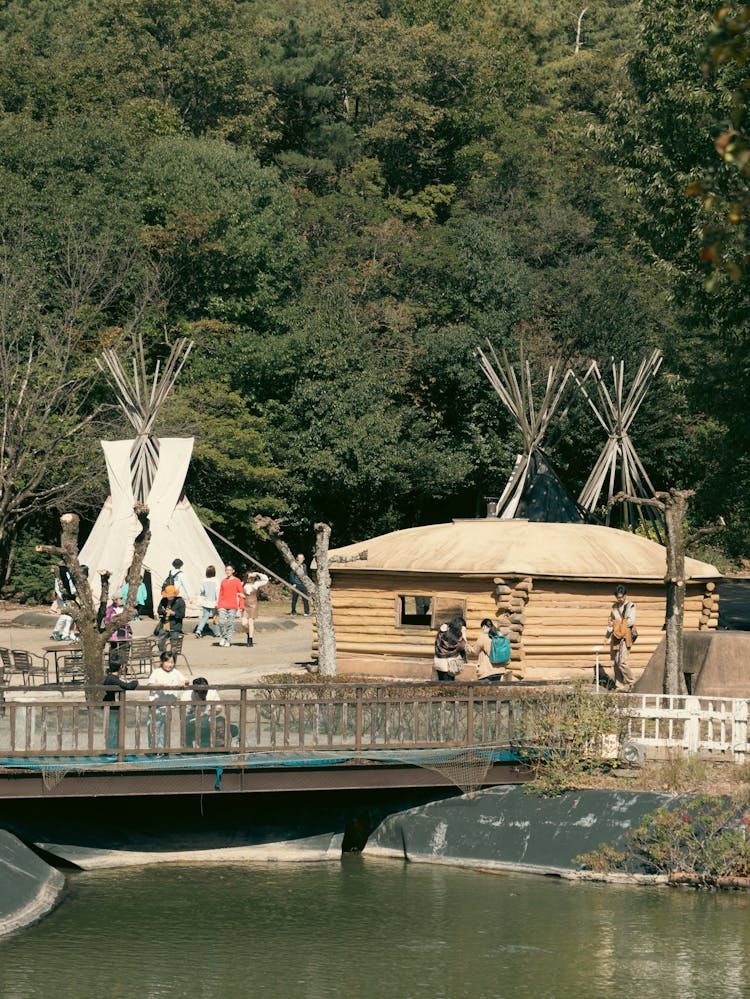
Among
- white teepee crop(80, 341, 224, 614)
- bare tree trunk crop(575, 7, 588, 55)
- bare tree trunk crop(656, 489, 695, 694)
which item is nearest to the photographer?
bare tree trunk crop(656, 489, 695, 694)

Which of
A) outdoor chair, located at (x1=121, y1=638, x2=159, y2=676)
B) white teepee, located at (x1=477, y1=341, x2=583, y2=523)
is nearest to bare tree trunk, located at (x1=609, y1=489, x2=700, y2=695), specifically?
outdoor chair, located at (x1=121, y1=638, x2=159, y2=676)

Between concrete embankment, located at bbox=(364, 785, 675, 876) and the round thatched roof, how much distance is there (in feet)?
27.1

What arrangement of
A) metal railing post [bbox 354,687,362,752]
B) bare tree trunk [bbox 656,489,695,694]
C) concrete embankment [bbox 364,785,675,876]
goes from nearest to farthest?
concrete embankment [bbox 364,785,675,876], metal railing post [bbox 354,687,362,752], bare tree trunk [bbox 656,489,695,694]

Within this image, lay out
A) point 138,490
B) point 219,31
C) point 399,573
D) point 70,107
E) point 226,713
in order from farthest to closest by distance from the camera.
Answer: point 219,31 < point 70,107 < point 138,490 < point 399,573 < point 226,713

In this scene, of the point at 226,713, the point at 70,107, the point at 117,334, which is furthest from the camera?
the point at 70,107

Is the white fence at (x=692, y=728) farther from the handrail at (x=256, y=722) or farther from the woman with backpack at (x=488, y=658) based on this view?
the woman with backpack at (x=488, y=658)

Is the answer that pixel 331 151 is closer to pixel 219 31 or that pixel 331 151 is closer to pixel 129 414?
pixel 219 31

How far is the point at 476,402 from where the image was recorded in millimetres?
50344

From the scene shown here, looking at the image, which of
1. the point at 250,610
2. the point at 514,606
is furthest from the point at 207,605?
the point at 514,606

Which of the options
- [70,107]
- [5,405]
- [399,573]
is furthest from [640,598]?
[70,107]

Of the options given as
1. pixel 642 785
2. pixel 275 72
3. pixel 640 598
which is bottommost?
pixel 642 785

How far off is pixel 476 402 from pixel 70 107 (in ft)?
70.6

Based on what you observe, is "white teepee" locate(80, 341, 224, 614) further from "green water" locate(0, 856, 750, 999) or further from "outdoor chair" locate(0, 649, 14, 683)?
"green water" locate(0, 856, 750, 999)

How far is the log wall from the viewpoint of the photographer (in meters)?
28.6
